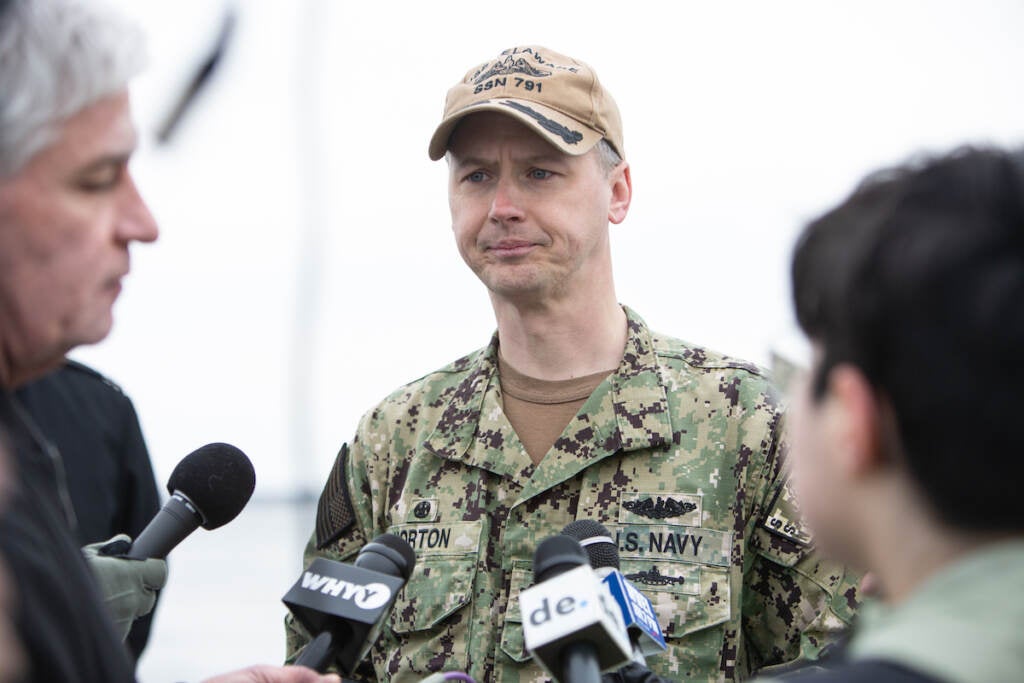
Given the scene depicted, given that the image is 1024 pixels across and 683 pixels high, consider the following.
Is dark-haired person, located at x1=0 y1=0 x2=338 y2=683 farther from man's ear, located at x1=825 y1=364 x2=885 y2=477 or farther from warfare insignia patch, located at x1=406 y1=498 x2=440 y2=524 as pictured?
warfare insignia patch, located at x1=406 y1=498 x2=440 y2=524

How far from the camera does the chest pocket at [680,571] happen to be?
2.61m

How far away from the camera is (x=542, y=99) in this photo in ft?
9.91

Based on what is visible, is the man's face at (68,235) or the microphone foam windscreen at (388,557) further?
the microphone foam windscreen at (388,557)

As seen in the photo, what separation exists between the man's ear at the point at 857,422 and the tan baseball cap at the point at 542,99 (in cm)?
194

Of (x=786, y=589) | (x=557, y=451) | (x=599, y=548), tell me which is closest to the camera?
(x=599, y=548)

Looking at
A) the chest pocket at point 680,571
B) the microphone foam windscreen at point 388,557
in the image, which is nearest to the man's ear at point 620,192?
the chest pocket at point 680,571

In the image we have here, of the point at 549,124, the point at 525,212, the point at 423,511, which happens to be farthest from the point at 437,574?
the point at 549,124

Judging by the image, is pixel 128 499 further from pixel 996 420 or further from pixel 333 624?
pixel 996 420

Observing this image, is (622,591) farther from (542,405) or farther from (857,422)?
(542,405)

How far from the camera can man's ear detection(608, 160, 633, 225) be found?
3223mm

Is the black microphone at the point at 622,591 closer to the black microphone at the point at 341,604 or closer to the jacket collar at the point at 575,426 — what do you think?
the black microphone at the point at 341,604

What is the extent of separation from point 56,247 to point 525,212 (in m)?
1.78

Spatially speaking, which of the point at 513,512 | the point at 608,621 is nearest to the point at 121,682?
the point at 608,621

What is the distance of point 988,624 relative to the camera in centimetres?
93
